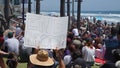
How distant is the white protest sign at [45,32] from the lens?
745 centimetres

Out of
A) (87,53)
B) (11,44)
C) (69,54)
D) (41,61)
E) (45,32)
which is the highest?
(45,32)

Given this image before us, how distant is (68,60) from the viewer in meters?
11.2

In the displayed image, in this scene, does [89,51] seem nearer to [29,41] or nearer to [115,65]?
[29,41]

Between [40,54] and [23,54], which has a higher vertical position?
[40,54]

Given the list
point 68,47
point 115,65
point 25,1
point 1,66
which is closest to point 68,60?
point 68,47

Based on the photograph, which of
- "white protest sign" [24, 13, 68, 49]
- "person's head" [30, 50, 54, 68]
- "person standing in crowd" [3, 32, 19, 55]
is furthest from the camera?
"person standing in crowd" [3, 32, 19, 55]

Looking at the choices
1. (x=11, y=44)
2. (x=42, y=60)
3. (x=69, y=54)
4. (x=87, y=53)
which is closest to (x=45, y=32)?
(x=42, y=60)

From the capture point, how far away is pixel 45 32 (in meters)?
7.51

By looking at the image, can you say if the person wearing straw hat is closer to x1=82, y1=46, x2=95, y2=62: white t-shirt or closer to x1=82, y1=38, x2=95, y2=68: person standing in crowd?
x1=82, y1=38, x2=95, y2=68: person standing in crowd

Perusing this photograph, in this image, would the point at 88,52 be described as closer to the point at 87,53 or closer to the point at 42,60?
the point at 87,53

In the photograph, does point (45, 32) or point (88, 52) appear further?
point (88, 52)

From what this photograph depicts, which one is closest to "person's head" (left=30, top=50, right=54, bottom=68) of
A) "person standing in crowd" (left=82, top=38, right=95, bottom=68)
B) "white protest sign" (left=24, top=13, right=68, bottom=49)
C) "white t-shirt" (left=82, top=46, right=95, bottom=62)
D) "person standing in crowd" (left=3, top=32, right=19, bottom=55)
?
"white protest sign" (left=24, top=13, right=68, bottom=49)

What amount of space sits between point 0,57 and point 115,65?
4596 millimetres

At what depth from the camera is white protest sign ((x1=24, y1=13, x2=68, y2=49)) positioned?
24.5ft
